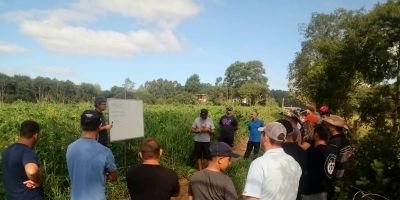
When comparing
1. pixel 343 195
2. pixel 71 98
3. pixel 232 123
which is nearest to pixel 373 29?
pixel 232 123

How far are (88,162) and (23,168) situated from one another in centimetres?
71

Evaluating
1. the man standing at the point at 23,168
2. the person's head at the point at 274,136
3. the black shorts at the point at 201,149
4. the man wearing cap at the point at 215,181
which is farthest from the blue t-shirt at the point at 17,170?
the black shorts at the point at 201,149

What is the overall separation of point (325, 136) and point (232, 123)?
638 centimetres

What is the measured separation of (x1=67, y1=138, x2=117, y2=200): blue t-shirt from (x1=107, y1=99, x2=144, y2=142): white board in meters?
3.06

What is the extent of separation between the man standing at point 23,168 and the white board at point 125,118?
9.55ft

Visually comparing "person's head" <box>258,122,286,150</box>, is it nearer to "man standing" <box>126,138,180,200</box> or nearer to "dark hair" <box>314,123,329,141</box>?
"man standing" <box>126,138,180,200</box>

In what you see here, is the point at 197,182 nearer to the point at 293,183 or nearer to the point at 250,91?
the point at 293,183

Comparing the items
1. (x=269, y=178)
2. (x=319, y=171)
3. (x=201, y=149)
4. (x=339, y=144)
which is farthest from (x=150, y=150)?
(x=201, y=149)

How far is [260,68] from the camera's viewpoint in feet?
406

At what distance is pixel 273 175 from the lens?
338 cm

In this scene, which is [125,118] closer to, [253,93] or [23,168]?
[23,168]

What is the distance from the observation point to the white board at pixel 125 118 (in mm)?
7180

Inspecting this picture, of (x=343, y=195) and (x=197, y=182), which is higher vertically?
(x=197, y=182)

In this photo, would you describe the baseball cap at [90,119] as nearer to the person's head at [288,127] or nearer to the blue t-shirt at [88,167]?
the blue t-shirt at [88,167]
